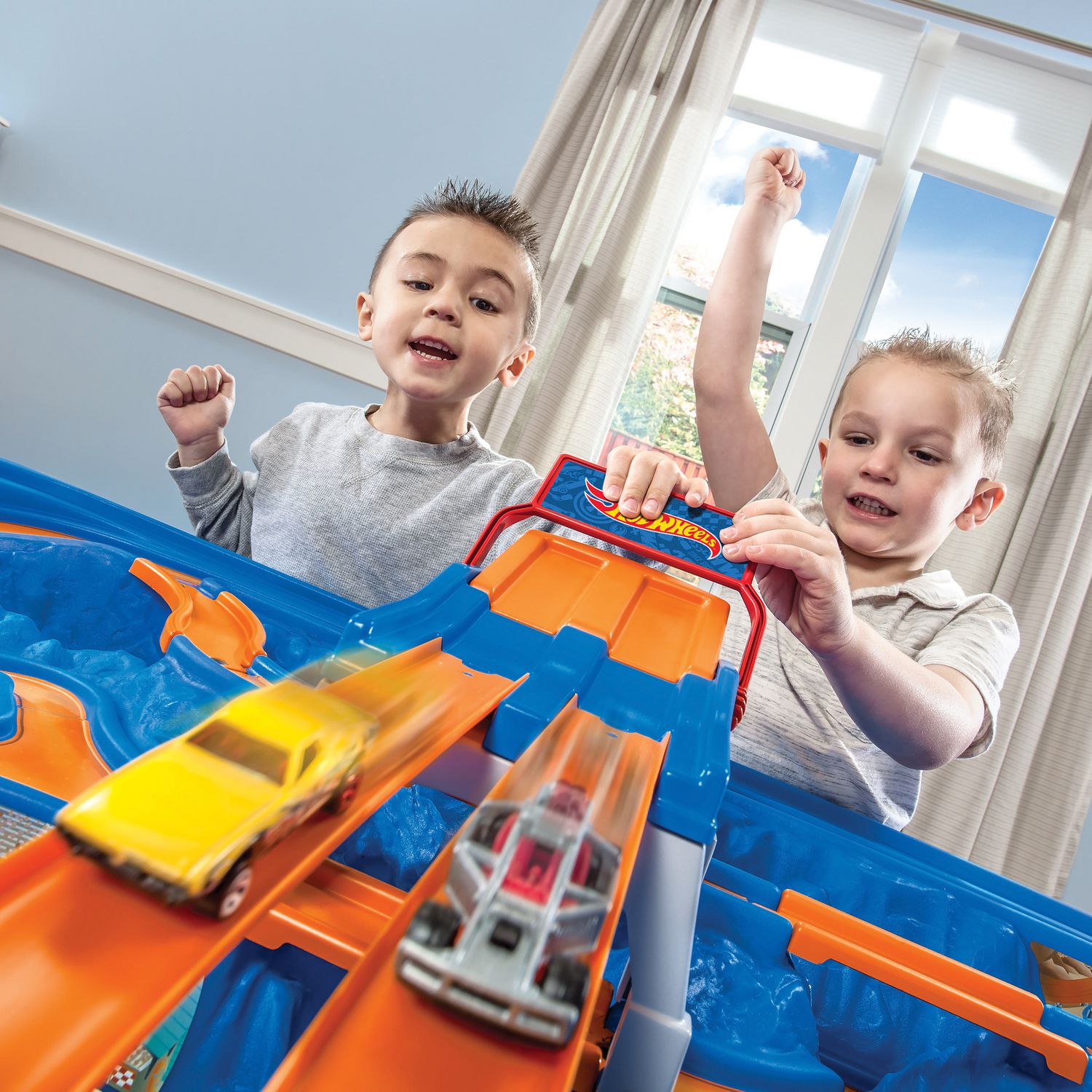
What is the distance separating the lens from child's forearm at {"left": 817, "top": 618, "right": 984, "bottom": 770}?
603 millimetres

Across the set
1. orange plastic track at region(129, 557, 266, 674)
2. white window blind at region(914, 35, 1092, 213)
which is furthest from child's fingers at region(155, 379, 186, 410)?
white window blind at region(914, 35, 1092, 213)

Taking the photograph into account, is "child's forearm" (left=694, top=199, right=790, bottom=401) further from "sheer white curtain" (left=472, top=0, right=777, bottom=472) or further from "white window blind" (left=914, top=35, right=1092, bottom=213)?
"white window blind" (left=914, top=35, right=1092, bottom=213)

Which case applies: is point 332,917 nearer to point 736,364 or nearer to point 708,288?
point 736,364

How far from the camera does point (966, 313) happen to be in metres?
2.35

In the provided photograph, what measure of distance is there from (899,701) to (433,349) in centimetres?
65

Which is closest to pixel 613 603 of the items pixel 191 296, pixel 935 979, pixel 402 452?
pixel 935 979

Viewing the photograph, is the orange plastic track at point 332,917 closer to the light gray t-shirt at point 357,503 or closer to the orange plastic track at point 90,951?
the orange plastic track at point 90,951

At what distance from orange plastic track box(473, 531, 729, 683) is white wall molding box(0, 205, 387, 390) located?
167 cm

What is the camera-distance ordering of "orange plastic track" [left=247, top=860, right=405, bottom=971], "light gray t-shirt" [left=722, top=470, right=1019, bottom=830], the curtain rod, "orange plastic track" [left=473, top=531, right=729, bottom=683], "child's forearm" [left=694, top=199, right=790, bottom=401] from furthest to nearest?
the curtain rod → "child's forearm" [left=694, top=199, right=790, bottom=401] → "light gray t-shirt" [left=722, top=470, right=1019, bottom=830] → "orange plastic track" [left=473, top=531, right=729, bottom=683] → "orange plastic track" [left=247, top=860, right=405, bottom=971]

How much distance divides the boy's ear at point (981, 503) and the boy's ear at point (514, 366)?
61 centimetres

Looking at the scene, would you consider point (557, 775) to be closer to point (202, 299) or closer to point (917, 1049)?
point (917, 1049)

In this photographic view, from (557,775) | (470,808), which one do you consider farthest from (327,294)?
(557,775)

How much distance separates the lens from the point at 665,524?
57 cm

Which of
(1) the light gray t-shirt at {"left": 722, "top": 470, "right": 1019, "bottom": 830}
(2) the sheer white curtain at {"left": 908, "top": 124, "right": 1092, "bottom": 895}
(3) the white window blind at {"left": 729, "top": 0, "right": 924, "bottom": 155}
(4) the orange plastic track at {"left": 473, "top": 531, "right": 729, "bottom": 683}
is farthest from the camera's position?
(3) the white window blind at {"left": 729, "top": 0, "right": 924, "bottom": 155}
